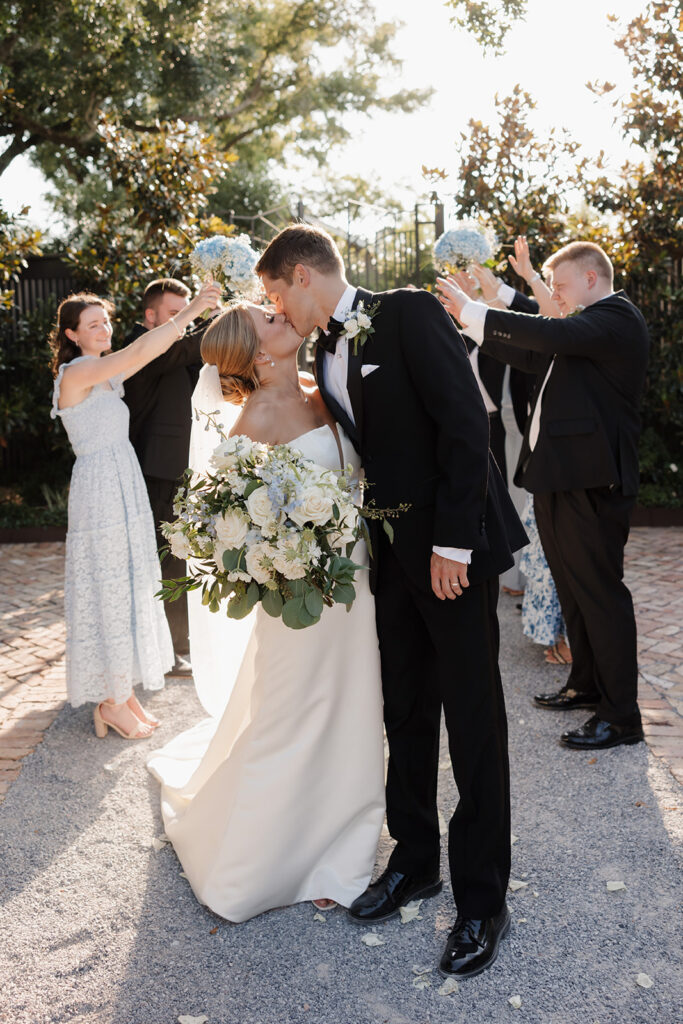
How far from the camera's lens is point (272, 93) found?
65.6ft

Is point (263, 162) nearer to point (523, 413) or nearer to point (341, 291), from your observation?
point (523, 413)

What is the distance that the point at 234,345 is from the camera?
337 centimetres

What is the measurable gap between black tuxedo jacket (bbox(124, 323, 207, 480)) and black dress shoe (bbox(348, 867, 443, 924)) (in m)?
3.21

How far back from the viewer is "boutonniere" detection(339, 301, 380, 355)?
116 inches

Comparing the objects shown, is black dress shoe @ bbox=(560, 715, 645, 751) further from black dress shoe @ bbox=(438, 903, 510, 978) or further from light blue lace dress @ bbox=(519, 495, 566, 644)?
black dress shoe @ bbox=(438, 903, 510, 978)

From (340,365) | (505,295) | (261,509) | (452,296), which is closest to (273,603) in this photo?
(261,509)

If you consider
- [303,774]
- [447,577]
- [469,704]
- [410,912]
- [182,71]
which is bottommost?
[410,912]

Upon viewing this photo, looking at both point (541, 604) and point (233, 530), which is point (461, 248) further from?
point (233, 530)

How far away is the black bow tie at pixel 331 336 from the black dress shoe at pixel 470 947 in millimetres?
2013

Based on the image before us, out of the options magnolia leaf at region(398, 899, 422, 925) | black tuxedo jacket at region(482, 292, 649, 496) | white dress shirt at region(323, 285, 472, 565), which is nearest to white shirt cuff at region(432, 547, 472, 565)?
white dress shirt at region(323, 285, 472, 565)

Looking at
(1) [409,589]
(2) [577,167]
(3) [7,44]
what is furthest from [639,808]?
(3) [7,44]

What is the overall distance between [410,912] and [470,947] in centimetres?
35

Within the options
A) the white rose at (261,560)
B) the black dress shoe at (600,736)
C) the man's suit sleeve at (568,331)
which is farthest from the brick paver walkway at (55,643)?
the white rose at (261,560)

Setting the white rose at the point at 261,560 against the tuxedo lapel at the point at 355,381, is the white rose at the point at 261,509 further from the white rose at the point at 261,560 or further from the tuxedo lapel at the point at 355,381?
the tuxedo lapel at the point at 355,381
